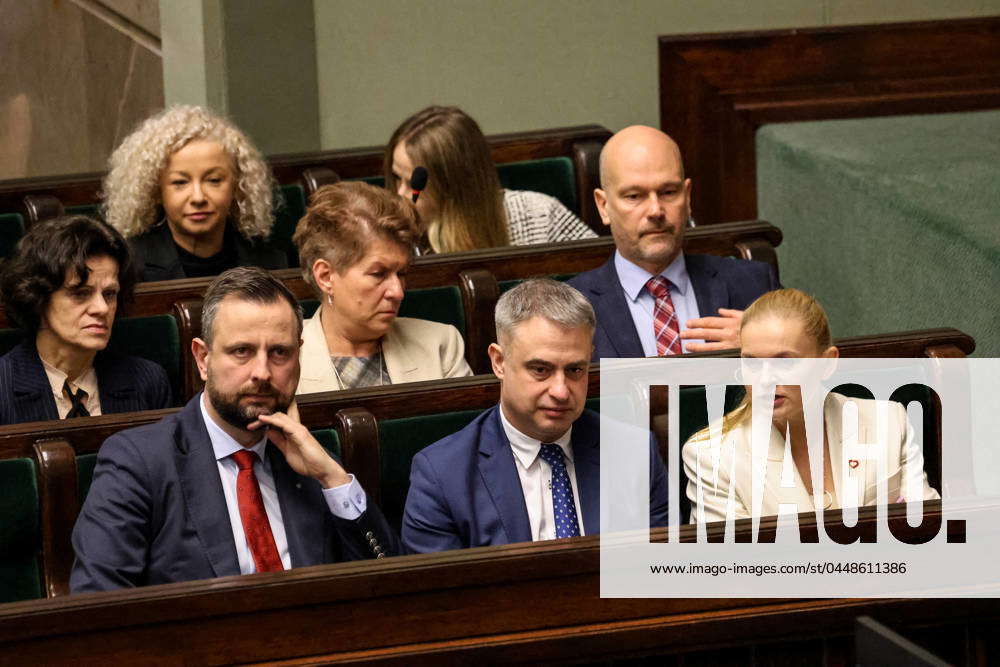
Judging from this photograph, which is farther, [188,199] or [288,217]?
[288,217]

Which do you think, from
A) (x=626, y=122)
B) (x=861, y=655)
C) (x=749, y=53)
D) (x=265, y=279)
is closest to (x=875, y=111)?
(x=749, y=53)

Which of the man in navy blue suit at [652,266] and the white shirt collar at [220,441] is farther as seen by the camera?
the man in navy blue suit at [652,266]

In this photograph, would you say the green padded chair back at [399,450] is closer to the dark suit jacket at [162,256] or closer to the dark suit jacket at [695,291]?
the dark suit jacket at [695,291]

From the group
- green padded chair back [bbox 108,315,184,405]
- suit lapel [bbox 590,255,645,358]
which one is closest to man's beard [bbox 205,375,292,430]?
green padded chair back [bbox 108,315,184,405]

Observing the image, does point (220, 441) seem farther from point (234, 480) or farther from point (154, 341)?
point (154, 341)

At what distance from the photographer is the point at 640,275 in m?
2.04

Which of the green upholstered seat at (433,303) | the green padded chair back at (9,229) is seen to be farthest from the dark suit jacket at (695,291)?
the green padded chair back at (9,229)

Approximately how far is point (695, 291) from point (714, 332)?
0.12 meters

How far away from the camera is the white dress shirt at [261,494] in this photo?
1.48 metres

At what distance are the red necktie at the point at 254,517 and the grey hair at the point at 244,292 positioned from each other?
0.13m

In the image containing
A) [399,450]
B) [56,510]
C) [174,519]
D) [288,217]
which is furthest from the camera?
[288,217]

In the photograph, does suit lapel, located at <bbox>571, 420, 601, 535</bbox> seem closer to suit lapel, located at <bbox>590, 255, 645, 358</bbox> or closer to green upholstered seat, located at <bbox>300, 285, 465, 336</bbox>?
suit lapel, located at <bbox>590, 255, 645, 358</bbox>

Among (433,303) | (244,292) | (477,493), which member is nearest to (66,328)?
(244,292)

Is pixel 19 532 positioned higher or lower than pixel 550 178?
lower
